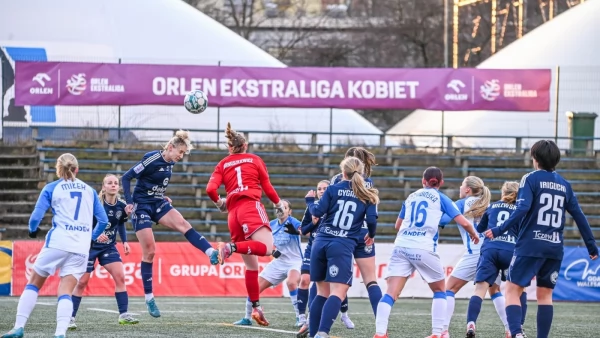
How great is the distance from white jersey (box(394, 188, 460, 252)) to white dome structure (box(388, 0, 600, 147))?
1983 cm

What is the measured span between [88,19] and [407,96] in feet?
40.8

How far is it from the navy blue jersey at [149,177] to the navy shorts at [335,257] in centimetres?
303

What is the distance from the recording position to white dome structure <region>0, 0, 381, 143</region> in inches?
1180

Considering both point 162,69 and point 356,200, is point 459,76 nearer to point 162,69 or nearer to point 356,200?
point 162,69

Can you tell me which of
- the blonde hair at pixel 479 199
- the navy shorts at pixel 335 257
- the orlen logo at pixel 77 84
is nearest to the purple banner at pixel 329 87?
the orlen logo at pixel 77 84

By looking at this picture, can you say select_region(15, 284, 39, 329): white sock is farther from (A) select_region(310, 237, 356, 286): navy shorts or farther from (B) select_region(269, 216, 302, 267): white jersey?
(B) select_region(269, 216, 302, 267): white jersey

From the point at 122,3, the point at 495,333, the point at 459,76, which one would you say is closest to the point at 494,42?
the point at 122,3

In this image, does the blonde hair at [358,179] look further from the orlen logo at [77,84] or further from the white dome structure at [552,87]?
the white dome structure at [552,87]

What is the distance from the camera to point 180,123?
30562mm

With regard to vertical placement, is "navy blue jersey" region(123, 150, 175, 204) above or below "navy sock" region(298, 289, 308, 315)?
above

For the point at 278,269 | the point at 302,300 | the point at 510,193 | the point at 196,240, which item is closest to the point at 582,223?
the point at 510,193

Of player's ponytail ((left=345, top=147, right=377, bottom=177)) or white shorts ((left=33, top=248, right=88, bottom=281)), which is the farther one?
player's ponytail ((left=345, top=147, right=377, bottom=177))

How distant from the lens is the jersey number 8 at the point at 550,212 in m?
10.3

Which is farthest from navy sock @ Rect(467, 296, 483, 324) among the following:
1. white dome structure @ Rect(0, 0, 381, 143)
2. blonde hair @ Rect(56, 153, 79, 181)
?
white dome structure @ Rect(0, 0, 381, 143)
